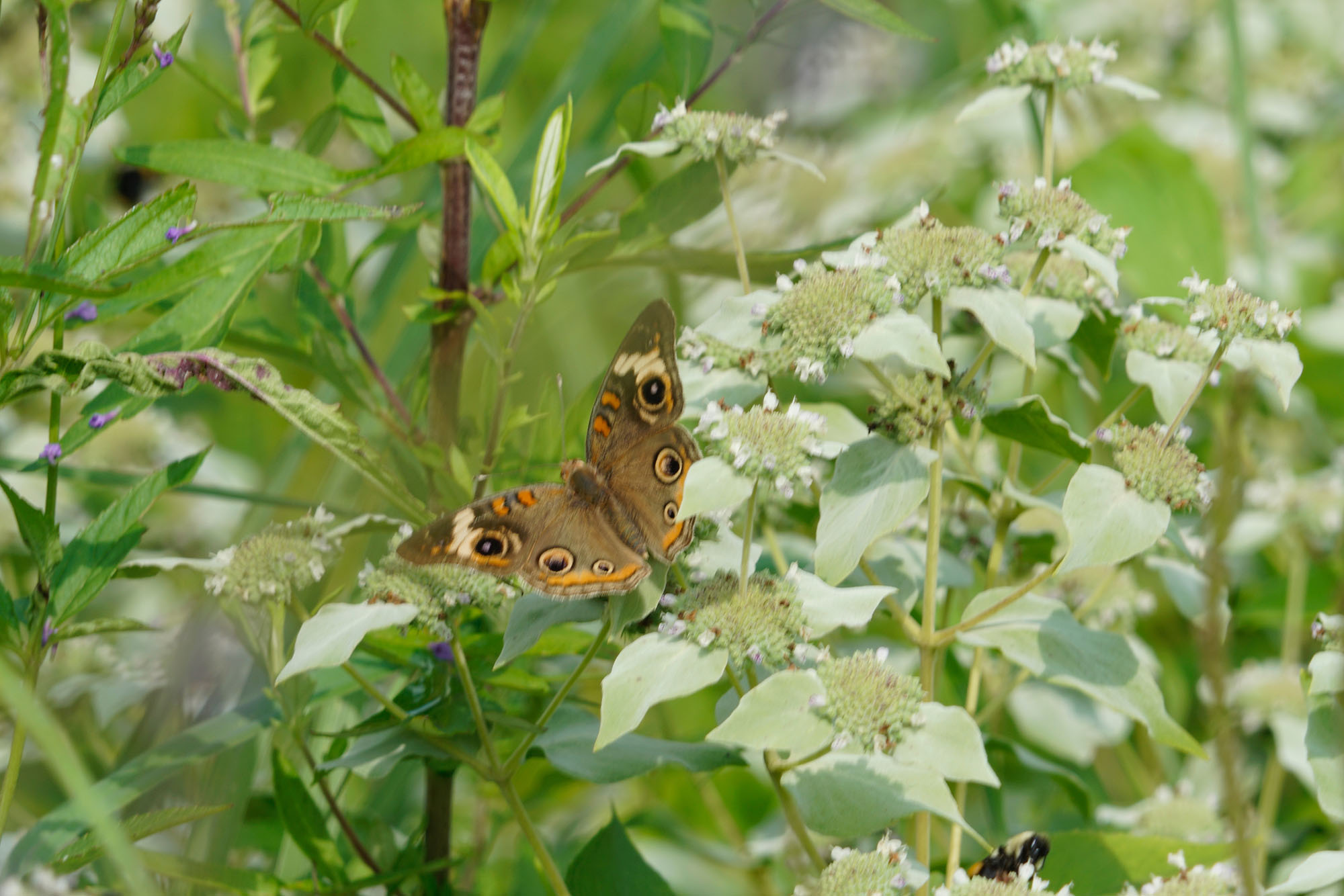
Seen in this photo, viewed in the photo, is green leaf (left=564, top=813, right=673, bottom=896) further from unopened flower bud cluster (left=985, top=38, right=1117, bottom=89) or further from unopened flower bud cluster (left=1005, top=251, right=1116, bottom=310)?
unopened flower bud cluster (left=985, top=38, right=1117, bottom=89)

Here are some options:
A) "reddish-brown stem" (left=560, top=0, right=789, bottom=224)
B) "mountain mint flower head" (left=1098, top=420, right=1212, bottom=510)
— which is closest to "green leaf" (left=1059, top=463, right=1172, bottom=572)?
"mountain mint flower head" (left=1098, top=420, right=1212, bottom=510)

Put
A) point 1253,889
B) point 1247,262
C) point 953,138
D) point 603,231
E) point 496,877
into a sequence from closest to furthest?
point 1253,889 < point 603,231 < point 496,877 < point 1247,262 < point 953,138

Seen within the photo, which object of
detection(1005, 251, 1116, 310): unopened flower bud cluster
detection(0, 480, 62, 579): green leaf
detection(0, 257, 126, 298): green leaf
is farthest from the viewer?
detection(1005, 251, 1116, 310): unopened flower bud cluster

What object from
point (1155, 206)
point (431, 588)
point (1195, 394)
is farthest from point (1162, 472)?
point (1155, 206)

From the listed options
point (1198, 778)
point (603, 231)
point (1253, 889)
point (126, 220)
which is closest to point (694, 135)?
point (603, 231)

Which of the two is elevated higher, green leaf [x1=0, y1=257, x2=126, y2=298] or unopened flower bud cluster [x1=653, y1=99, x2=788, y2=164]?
unopened flower bud cluster [x1=653, y1=99, x2=788, y2=164]

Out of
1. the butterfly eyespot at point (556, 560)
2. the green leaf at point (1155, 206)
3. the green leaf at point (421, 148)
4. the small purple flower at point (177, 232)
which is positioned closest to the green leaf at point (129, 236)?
the small purple flower at point (177, 232)

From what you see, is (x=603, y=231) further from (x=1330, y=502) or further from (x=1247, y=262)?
(x=1247, y=262)
